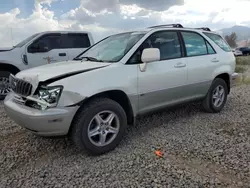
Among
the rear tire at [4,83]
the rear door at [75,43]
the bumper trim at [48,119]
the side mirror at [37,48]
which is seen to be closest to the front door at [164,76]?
the bumper trim at [48,119]

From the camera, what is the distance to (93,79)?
3273 millimetres

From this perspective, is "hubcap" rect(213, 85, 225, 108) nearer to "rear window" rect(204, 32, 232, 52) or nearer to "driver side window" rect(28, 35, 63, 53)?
"rear window" rect(204, 32, 232, 52)

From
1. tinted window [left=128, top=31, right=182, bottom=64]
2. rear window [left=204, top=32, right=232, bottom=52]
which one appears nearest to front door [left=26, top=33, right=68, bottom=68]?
tinted window [left=128, top=31, right=182, bottom=64]

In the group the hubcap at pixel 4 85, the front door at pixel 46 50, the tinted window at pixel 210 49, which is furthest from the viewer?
the front door at pixel 46 50

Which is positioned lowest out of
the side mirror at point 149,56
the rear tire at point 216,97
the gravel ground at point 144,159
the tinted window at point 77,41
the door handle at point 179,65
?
the gravel ground at point 144,159

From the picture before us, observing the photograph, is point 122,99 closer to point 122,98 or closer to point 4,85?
point 122,98

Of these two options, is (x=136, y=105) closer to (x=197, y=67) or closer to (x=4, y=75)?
(x=197, y=67)

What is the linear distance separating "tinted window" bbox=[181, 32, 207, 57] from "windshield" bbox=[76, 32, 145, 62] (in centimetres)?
99

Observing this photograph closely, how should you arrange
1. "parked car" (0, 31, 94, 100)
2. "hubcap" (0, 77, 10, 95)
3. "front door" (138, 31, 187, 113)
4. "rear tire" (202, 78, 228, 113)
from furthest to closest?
"parked car" (0, 31, 94, 100)
"hubcap" (0, 77, 10, 95)
"rear tire" (202, 78, 228, 113)
"front door" (138, 31, 187, 113)

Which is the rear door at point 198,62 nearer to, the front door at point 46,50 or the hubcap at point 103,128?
the hubcap at point 103,128

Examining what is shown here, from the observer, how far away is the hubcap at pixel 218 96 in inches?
206

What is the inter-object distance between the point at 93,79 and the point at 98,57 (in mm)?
953

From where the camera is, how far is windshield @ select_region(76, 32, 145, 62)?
3.89 metres

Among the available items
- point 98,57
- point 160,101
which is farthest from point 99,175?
point 98,57
